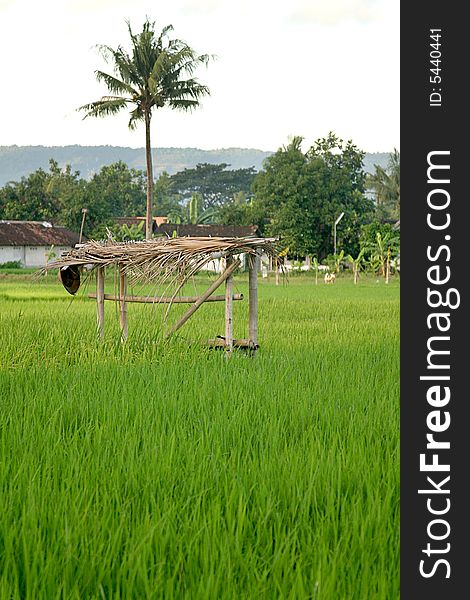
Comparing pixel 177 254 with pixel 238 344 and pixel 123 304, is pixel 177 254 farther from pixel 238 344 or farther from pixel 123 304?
pixel 123 304

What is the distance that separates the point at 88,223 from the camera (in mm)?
39812

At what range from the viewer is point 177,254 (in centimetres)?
Answer: 729

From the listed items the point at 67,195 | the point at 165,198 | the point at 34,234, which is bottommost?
the point at 34,234

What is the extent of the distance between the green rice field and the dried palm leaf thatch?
847mm

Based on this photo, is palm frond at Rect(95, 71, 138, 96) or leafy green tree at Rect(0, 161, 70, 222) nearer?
palm frond at Rect(95, 71, 138, 96)

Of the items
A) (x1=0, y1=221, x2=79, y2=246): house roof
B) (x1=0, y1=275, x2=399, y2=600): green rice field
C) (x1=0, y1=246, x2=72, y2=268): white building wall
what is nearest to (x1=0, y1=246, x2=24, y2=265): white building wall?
(x1=0, y1=246, x2=72, y2=268): white building wall

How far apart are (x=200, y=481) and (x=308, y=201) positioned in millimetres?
35184

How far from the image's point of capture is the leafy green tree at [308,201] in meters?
Answer: 36.9

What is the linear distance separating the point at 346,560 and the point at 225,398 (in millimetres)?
2620

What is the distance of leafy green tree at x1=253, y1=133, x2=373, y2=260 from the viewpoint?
121 feet

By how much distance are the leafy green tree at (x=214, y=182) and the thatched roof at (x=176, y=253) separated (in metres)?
69.3

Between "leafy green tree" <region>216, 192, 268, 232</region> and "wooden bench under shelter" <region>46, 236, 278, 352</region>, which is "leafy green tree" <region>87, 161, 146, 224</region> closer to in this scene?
"leafy green tree" <region>216, 192, 268, 232</region>

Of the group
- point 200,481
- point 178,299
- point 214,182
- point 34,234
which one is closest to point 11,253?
point 34,234

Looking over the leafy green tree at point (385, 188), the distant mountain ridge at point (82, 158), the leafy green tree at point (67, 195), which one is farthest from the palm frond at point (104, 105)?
the distant mountain ridge at point (82, 158)
